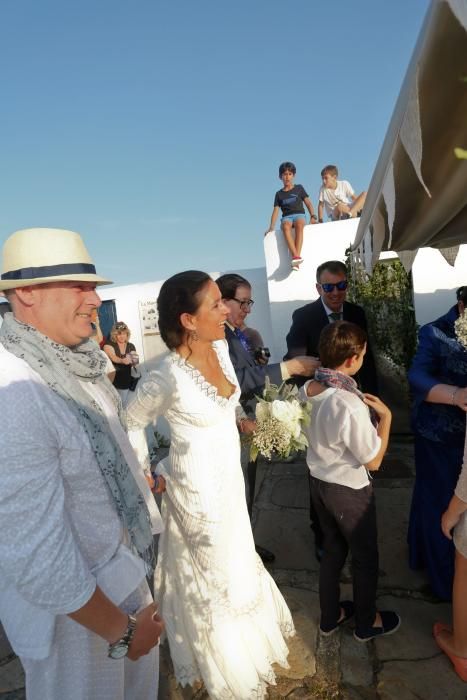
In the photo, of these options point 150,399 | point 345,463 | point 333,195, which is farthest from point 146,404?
point 333,195

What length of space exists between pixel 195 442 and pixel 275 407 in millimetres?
463

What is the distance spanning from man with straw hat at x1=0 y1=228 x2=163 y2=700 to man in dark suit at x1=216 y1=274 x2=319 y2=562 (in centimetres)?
139

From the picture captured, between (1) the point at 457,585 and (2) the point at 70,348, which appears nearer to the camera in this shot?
(2) the point at 70,348

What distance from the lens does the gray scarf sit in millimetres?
1326

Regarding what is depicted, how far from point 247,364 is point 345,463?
1073 millimetres

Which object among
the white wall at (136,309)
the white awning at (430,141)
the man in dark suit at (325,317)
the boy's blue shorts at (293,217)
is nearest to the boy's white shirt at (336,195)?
the boy's blue shorts at (293,217)

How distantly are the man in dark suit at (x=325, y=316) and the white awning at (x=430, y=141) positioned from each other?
1.12 metres

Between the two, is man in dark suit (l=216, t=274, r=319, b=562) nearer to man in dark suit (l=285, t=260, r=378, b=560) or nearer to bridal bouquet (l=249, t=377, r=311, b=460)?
bridal bouquet (l=249, t=377, r=311, b=460)

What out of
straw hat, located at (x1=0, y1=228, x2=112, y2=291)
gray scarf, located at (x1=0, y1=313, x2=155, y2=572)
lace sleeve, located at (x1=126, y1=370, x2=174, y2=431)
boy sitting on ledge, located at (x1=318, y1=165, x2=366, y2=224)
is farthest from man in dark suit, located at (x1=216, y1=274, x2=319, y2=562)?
boy sitting on ledge, located at (x1=318, y1=165, x2=366, y2=224)

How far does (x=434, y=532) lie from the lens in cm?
287

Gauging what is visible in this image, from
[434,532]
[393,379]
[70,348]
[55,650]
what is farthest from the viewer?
[393,379]

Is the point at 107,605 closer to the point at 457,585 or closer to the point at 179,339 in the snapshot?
the point at 179,339

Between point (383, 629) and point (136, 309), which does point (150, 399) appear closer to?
point (383, 629)

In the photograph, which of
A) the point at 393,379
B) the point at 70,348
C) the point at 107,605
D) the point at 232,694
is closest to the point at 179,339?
the point at 70,348
